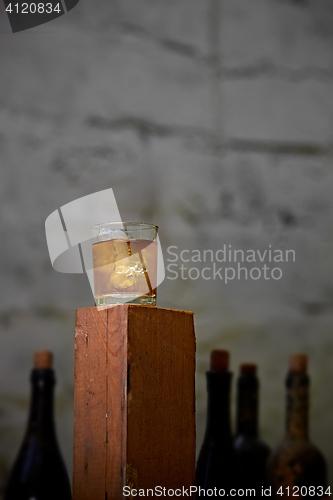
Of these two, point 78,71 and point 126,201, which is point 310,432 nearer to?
point 126,201

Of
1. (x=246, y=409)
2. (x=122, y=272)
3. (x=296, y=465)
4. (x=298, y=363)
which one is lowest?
(x=296, y=465)

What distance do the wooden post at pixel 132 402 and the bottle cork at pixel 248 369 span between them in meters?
0.49

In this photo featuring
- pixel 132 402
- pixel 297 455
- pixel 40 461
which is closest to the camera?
pixel 132 402

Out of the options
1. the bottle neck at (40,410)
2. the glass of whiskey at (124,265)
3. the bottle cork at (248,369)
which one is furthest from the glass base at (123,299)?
the bottle cork at (248,369)

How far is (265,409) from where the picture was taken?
1249 millimetres

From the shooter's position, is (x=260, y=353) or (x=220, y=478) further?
(x=260, y=353)

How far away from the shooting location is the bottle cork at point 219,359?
1.23 m

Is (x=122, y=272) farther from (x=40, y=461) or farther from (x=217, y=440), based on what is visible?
(x=217, y=440)

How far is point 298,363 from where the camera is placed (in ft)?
4.26

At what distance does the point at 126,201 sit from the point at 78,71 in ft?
1.21

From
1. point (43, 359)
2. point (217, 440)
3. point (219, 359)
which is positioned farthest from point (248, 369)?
point (43, 359)

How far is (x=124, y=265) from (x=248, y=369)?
0.65 metres

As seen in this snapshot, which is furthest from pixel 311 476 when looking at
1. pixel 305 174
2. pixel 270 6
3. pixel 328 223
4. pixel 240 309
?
pixel 270 6

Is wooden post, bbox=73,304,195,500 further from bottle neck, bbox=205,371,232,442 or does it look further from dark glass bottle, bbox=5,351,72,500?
bottle neck, bbox=205,371,232,442
